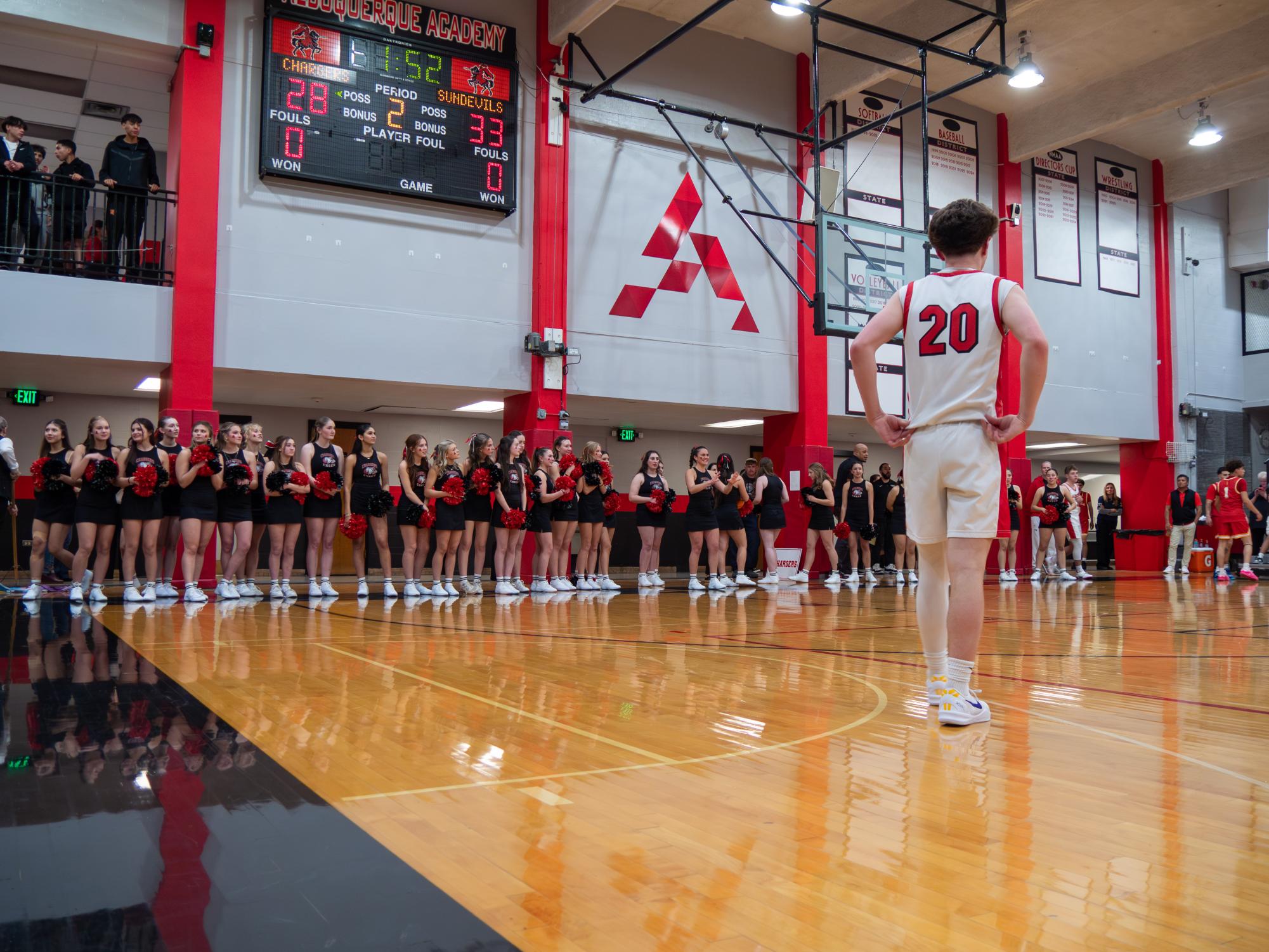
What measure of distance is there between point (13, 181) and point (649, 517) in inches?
285

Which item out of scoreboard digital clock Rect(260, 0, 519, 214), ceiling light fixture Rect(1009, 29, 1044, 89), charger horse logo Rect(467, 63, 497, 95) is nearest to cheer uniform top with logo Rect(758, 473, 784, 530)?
scoreboard digital clock Rect(260, 0, 519, 214)

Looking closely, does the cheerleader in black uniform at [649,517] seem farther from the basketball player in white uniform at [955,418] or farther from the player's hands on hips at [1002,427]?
the player's hands on hips at [1002,427]

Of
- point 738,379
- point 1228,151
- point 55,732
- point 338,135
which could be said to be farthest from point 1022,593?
point 1228,151

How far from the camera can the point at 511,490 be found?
9.81 metres

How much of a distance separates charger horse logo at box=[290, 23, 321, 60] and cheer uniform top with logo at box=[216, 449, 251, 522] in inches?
183

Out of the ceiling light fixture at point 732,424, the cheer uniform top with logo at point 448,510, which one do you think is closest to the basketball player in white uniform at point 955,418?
the cheer uniform top with logo at point 448,510

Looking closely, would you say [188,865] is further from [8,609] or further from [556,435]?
[556,435]

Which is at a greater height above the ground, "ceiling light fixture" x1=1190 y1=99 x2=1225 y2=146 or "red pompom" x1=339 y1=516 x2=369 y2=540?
"ceiling light fixture" x1=1190 y1=99 x2=1225 y2=146

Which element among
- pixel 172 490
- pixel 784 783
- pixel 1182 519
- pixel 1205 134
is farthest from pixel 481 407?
pixel 784 783

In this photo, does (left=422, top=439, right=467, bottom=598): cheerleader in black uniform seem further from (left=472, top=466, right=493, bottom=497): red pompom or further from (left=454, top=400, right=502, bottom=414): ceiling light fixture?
(left=454, top=400, right=502, bottom=414): ceiling light fixture

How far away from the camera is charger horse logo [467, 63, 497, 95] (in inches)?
453

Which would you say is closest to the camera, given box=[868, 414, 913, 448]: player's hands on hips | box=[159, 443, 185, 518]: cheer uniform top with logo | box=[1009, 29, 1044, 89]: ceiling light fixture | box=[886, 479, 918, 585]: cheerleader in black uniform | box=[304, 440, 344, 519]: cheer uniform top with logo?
box=[868, 414, 913, 448]: player's hands on hips

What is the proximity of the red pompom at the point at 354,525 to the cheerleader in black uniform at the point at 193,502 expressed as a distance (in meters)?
1.13

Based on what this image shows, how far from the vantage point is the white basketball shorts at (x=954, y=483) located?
3.29 m
